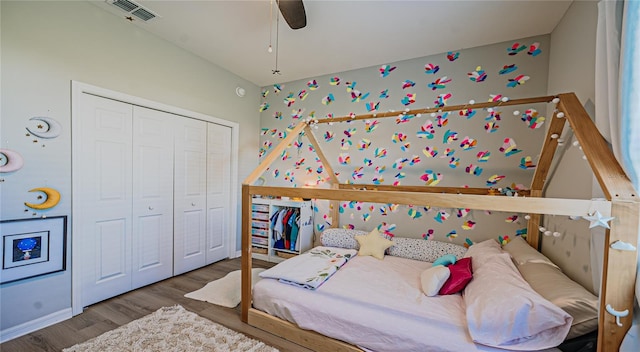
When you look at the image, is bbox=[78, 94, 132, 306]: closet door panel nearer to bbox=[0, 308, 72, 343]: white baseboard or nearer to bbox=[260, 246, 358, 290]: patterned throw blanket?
bbox=[0, 308, 72, 343]: white baseboard

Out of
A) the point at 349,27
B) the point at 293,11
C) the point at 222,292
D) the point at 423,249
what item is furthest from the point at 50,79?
the point at 423,249

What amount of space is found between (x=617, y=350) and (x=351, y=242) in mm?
2188

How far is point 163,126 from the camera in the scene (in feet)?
9.33

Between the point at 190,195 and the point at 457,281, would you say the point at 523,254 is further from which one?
the point at 190,195

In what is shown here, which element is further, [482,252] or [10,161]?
[482,252]

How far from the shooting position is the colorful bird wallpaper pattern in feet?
8.48

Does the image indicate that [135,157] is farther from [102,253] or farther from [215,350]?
[215,350]

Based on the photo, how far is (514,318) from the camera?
1266 millimetres

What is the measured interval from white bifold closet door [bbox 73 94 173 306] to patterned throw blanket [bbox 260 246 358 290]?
1.51 meters

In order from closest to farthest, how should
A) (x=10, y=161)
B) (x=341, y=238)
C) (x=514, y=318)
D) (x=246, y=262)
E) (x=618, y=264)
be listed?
(x=618, y=264), (x=514, y=318), (x=10, y=161), (x=246, y=262), (x=341, y=238)

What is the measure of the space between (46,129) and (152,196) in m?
1.02

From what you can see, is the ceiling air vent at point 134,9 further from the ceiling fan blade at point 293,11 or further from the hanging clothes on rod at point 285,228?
the hanging clothes on rod at point 285,228

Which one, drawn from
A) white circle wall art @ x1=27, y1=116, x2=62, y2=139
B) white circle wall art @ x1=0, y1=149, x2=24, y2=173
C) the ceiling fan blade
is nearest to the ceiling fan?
the ceiling fan blade

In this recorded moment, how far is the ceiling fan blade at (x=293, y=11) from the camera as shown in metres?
1.64
